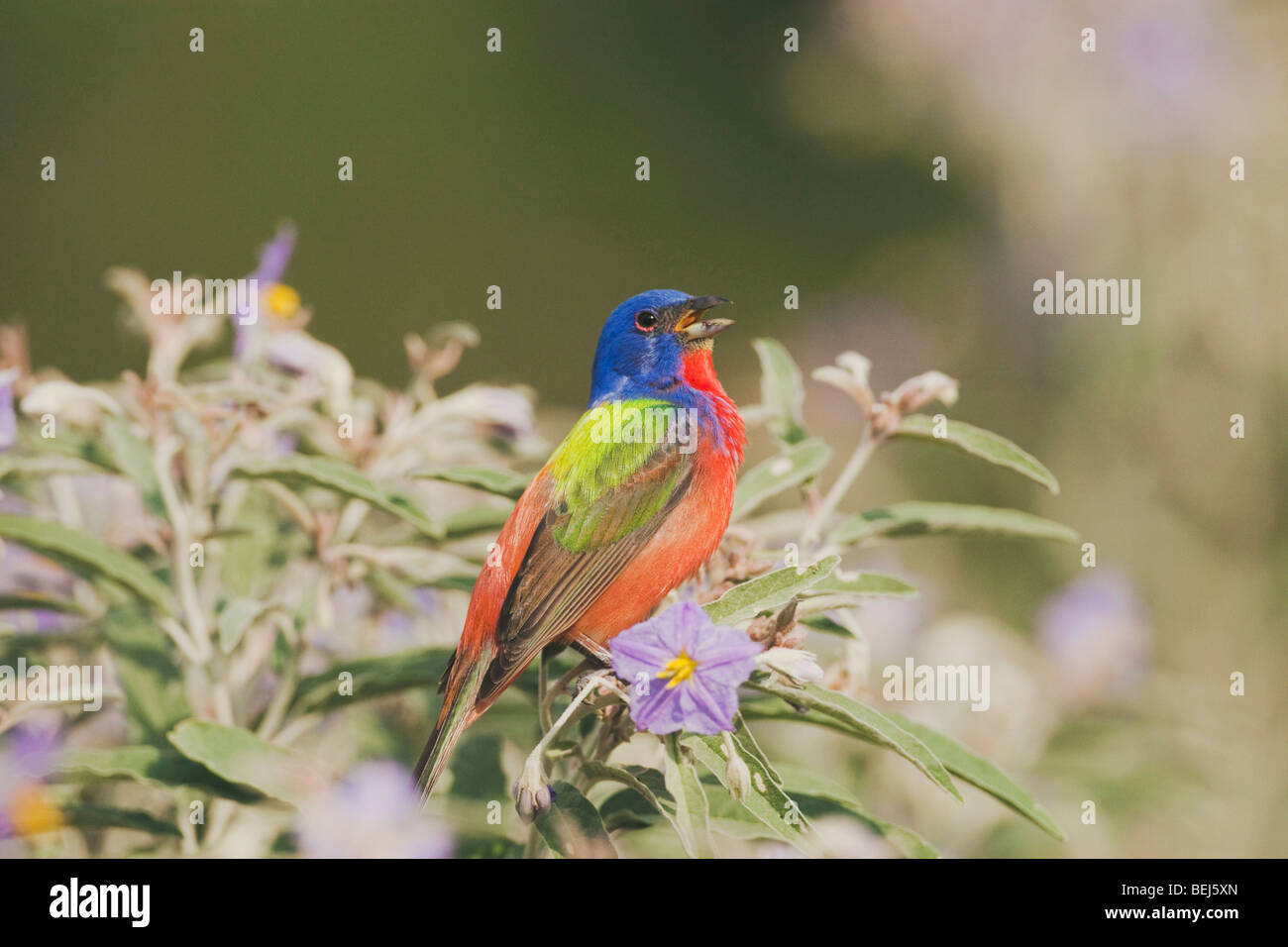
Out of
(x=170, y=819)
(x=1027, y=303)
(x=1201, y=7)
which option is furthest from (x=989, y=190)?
(x=170, y=819)

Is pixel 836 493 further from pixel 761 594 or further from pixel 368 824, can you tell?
pixel 368 824

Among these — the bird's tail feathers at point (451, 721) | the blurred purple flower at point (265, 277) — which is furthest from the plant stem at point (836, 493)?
the blurred purple flower at point (265, 277)

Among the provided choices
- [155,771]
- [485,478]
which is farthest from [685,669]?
[155,771]

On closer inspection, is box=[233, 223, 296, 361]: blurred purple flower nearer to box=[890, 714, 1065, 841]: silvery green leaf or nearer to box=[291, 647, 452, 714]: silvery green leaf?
box=[291, 647, 452, 714]: silvery green leaf

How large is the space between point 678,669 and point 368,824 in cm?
55

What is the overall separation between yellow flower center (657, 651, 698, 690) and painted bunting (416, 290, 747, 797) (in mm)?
306

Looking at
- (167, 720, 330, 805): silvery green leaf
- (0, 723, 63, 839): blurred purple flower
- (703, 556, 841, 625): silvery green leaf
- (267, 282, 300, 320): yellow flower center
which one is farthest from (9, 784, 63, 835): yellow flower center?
(703, 556, 841, 625): silvery green leaf

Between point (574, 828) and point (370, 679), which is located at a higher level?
point (370, 679)

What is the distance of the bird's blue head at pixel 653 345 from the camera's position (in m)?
1.82

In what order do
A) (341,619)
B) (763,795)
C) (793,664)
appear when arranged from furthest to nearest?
(341,619) → (763,795) → (793,664)

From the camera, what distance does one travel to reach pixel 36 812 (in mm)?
1608

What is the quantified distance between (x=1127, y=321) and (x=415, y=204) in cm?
244

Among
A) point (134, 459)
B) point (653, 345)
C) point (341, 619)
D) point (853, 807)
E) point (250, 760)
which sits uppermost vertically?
point (653, 345)

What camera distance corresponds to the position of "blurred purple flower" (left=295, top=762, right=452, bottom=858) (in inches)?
61.9
